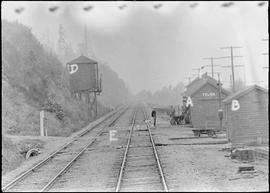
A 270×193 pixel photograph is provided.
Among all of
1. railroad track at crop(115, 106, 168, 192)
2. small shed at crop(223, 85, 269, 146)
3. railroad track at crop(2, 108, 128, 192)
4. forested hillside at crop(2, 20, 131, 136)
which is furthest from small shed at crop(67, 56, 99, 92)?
railroad track at crop(115, 106, 168, 192)

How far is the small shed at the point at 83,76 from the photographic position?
5353 centimetres

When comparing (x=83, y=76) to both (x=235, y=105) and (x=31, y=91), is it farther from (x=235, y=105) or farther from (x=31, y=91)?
(x=235, y=105)

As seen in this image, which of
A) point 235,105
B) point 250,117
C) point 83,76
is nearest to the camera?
point 250,117

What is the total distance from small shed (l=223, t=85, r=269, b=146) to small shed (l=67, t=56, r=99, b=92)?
30885 mm

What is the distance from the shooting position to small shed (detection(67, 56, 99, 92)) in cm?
5353

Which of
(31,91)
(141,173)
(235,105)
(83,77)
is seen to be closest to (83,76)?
(83,77)

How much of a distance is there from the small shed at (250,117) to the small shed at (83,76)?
30.9 m

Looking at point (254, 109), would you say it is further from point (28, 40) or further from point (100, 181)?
point (28, 40)

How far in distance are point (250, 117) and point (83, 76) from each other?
33023 mm

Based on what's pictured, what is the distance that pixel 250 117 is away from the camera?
2402 centimetres

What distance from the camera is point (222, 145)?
2455cm

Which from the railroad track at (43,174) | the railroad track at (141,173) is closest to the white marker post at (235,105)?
the railroad track at (141,173)

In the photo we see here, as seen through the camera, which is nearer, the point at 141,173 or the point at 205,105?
the point at 141,173

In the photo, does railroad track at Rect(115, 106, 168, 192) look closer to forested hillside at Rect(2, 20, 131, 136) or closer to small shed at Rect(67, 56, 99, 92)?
forested hillside at Rect(2, 20, 131, 136)
